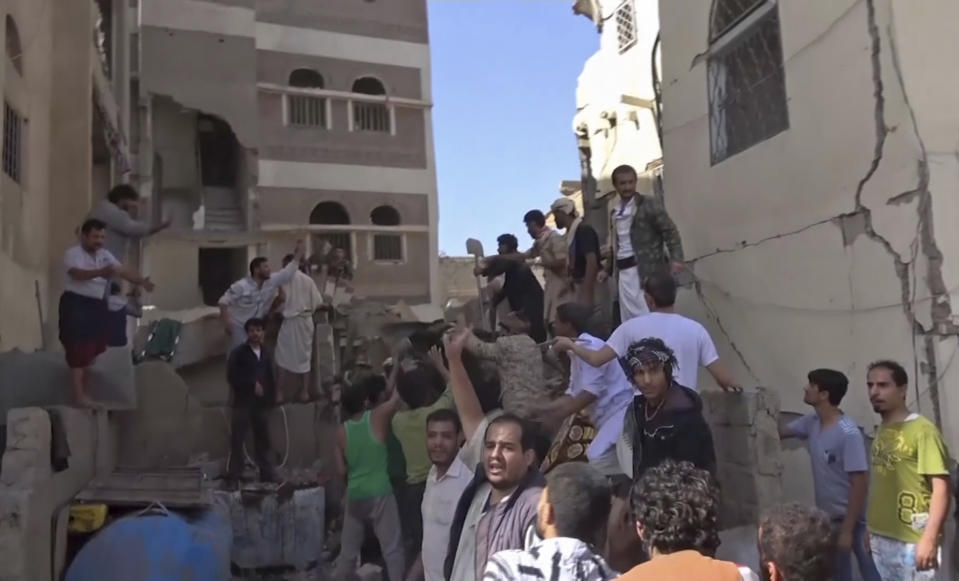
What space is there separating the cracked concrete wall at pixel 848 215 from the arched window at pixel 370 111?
1827 cm

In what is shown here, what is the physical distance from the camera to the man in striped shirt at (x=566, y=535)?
8.20 feet

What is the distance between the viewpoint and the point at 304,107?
23641 millimetres

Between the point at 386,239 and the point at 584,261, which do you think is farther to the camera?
the point at 386,239

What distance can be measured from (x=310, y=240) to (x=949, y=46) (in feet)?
63.4

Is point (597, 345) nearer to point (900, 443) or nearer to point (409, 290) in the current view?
point (900, 443)

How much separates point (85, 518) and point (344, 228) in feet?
58.2

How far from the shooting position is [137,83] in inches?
840

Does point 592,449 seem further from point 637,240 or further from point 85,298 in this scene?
point 85,298

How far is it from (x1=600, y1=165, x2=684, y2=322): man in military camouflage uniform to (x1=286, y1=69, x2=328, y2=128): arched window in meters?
18.3

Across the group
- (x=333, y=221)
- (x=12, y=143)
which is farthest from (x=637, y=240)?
(x=333, y=221)

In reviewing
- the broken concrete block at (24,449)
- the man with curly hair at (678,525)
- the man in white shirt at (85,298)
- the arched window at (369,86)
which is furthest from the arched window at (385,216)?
the man with curly hair at (678,525)

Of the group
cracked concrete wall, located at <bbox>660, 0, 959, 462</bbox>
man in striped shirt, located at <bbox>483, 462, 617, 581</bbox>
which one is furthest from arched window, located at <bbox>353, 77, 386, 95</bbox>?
man in striped shirt, located at <bbox>483, 462, 617, 581</bbox>

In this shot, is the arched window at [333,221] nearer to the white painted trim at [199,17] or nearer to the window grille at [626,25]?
the white painted trim at [199,17]

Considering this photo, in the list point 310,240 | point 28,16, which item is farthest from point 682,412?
point 310,240
